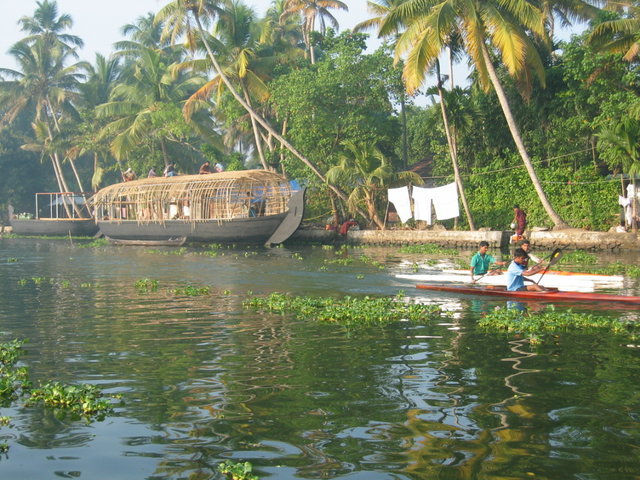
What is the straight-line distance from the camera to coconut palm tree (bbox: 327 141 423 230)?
33312mm

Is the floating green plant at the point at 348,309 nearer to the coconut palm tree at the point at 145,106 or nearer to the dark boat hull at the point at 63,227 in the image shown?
the coconut palm tree at the point at 145,106

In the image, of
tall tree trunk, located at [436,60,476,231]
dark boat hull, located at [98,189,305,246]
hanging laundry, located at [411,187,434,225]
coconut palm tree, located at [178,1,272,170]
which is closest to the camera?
tall tree trunk, located at [436,60,476,231]

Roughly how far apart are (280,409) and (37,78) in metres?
47.8

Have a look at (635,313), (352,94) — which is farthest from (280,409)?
(352,94)

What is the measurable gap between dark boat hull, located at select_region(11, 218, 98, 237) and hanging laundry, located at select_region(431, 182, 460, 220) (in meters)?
25.2

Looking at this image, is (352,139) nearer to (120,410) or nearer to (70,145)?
(70,145)

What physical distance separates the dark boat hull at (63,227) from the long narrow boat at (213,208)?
10.7m

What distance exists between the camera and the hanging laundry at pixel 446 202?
30.8 m

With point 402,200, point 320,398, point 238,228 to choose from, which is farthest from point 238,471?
point 238,228

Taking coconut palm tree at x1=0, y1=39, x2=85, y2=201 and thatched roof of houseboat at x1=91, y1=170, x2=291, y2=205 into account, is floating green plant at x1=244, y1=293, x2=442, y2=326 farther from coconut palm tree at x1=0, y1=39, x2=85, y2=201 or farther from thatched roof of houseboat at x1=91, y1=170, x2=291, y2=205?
coconut palm tree at x1=0, y1=39, x2=85, y2=201

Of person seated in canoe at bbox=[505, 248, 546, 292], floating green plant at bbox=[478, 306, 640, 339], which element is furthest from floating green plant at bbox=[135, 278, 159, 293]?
floating green plant at bbox=[478, 306, 640, 339]

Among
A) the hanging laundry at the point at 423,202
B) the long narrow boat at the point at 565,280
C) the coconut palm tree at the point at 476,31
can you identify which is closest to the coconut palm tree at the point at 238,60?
the hanging laundry at the point at 423,202

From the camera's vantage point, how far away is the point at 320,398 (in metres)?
7.30

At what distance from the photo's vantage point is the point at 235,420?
6.62 m
